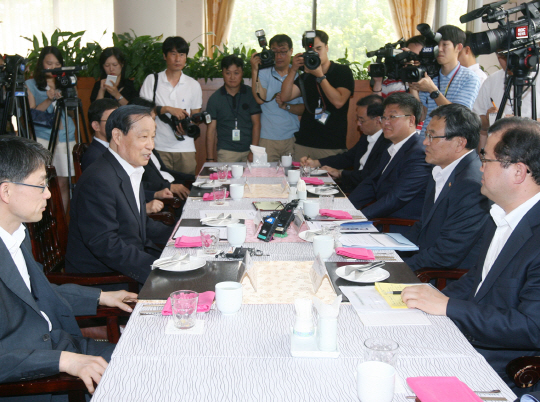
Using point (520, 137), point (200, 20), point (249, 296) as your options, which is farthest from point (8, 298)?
point (200, 20)

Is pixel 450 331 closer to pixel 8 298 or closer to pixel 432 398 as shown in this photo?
pixel 432 398

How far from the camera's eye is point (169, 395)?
1067 mm

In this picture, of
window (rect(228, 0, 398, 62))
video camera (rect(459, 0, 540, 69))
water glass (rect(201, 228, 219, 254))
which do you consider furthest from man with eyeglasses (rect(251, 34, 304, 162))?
window (rect(228, 0, 398, 62))

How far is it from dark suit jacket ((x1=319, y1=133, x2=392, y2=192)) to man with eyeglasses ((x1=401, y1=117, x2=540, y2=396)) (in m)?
2.14

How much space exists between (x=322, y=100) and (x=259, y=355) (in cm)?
360

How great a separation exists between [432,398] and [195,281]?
88 cm

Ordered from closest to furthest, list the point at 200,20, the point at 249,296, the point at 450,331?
the point at 450,331 → the point at 249,296 → the point at 200,20

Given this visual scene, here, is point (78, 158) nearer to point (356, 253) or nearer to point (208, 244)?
point (208, 244)

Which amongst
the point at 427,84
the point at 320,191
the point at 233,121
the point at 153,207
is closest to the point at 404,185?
the point at 320,191

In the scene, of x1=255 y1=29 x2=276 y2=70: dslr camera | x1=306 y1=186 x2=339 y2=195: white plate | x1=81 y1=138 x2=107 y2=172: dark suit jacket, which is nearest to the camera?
x1=81 y1=138 x2=107 y2=172: dark suit jacket

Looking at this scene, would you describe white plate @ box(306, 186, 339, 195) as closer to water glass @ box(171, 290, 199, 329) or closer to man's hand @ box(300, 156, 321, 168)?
man's hand @ box(300, 156, 321, 168)

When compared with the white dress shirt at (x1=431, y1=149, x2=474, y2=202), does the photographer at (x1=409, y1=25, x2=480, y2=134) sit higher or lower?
higher

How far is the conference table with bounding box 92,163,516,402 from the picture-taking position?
108 cm

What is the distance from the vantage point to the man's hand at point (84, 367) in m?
1.29
